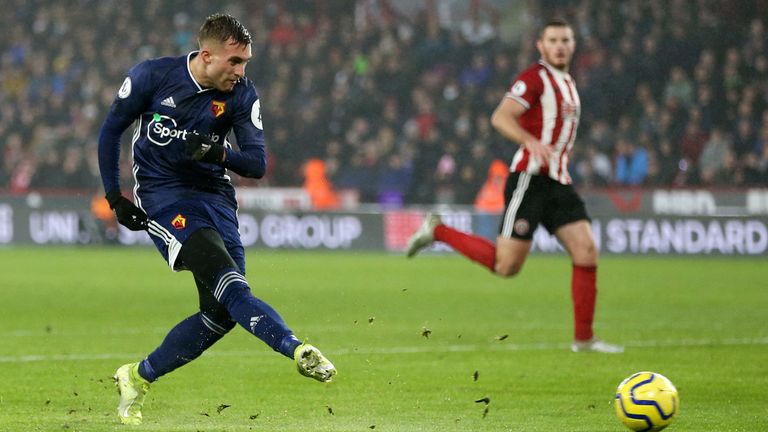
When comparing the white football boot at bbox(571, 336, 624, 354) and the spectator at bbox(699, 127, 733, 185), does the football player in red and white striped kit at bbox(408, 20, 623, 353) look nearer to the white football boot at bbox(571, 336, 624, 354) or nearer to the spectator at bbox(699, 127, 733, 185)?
the white football boot at bbox(571, 336, 624, 354)

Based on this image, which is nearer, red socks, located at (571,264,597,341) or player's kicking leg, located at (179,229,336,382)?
player's kicking leg, located at (179,229,336,382)

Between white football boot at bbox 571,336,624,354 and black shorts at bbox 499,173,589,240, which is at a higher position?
black shorts at bbox 499,173,589,240

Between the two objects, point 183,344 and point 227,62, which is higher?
point 227,62

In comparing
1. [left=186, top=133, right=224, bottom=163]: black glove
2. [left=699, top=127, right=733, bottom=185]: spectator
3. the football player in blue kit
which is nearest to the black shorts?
the football player in blue kit

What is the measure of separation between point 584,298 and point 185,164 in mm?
3491

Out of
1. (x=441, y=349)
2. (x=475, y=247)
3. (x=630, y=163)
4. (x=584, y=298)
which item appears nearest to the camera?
(x=584, y=298)

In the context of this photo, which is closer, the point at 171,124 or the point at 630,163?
the point at 171,124

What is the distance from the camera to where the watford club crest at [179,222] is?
5.89m

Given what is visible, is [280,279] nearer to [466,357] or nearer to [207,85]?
[466,357]

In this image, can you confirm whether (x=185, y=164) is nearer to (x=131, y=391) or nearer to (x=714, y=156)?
(x=131, y=391)

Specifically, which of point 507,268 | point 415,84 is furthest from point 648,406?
point 415,84

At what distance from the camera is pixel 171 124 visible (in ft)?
19.7

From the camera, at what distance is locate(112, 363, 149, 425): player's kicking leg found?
6.02 metres

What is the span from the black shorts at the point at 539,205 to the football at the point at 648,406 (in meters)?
3.17
